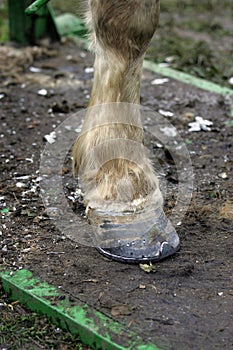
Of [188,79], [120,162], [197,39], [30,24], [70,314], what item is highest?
[120,162]

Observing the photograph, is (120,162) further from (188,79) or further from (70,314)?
(188,79)

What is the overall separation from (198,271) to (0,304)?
77 centimetres

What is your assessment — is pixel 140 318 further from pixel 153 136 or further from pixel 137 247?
pixel 153 136

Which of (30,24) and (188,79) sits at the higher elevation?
(30,24)

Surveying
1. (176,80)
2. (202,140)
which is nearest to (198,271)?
(202,140)

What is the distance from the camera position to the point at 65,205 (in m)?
3.20

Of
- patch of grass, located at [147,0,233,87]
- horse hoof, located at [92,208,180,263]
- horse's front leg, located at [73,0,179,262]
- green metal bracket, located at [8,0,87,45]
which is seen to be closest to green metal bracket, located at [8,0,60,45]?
green metal bracket, located at [8,0,87,45]

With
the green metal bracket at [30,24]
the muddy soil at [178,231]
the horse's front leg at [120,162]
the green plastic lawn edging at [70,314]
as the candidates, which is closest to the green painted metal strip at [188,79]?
the muddy soil at [178,231]

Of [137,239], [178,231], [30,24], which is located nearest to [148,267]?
[137,239]

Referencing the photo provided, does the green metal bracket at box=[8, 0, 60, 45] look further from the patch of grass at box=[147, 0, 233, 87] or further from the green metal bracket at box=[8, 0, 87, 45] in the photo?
the patch of grass at box=[147, 0, 233, 87]

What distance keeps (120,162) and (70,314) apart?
639 millimetres

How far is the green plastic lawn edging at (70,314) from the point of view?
92.0 inches

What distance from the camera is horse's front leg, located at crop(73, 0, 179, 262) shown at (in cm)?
264

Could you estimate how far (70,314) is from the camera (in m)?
2.46
